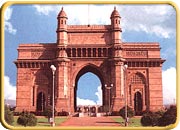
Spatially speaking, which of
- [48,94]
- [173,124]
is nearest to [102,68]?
[48,94]

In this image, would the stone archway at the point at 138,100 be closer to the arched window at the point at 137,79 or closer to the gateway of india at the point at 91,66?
the gateway of india at the point at 91,66

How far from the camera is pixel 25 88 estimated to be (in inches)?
1353

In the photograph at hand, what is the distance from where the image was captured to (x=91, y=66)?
35.5 m

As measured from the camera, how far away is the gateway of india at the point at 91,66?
34.3 m

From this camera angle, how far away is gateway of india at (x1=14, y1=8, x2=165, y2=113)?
3428 centimetres

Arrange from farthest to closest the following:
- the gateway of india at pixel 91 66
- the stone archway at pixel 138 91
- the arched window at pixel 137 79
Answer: the arched window at pixel 137 79 → the stone archway at pixel 138 91 → the gateway of india at pixel 91 66

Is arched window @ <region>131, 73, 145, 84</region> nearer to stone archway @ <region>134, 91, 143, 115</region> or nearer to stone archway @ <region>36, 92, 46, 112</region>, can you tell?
stone archway @ <region>134, 91, 143, 115</region>

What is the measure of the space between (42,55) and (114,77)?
6349mm

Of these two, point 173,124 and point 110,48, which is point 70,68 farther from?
point 173,124

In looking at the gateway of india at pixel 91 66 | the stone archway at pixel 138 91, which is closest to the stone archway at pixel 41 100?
the gateway of india at pixel 91 66

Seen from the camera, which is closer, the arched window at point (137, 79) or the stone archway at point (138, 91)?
the stone archway at point (138, 91)

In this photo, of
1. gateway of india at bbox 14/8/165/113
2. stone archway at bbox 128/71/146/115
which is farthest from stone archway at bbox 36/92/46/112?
stone archway at bbox 128/71/146/115

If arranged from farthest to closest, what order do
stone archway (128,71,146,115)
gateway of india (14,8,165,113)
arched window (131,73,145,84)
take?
1. arched window (131,73,145,84)
2. stone archway (128,71,146,115)
3. gateway of india (14,8,165,113)

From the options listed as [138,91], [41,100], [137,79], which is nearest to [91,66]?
[137,79]
